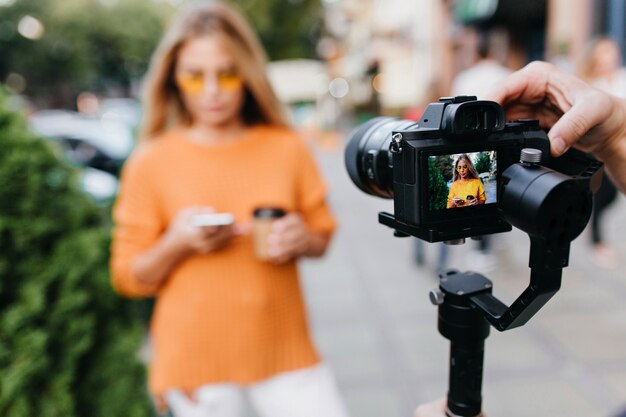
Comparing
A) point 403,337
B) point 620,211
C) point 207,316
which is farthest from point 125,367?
point 620,211

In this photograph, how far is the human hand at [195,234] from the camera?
1.47 m

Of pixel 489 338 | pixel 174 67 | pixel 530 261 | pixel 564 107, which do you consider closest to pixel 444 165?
pixel 530 261

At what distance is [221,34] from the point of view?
1.70 meters

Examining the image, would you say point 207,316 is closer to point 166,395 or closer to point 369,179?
point 166,395

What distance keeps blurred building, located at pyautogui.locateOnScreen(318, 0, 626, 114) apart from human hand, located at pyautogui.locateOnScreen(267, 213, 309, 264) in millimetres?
4034

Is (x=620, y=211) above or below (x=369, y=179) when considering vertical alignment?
below

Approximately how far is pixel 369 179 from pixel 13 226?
3.63ft

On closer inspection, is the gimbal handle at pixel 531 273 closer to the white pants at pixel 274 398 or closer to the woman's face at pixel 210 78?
the white pants at pixel 274 398

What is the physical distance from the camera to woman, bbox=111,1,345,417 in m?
1.55

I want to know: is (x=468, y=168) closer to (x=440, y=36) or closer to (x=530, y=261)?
(x=530, y=261)

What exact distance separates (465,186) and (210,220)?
840 millimetres

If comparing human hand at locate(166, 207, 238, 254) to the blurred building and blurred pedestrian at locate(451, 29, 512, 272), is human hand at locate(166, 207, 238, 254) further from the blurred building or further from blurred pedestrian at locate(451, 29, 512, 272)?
the blurred building

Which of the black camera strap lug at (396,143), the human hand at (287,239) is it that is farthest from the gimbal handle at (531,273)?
the human hand at (287,239)

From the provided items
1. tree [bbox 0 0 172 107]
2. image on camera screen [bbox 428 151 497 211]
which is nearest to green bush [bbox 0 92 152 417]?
image on camera screen [bbox 428 151 497 211]
